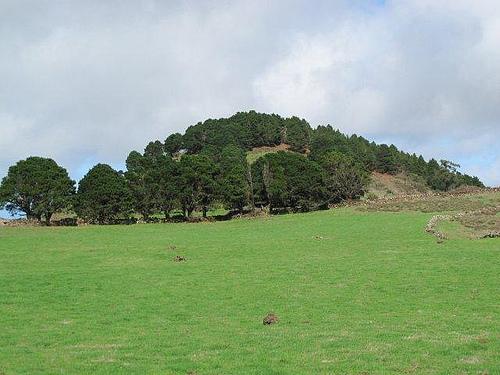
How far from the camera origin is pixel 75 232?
69.7 m

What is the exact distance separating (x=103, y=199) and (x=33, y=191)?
10830mm

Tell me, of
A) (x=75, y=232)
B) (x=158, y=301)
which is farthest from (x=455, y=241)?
(x=75, y=232)

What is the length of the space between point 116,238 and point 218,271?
27925mm

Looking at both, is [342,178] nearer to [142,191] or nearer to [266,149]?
[142,191]

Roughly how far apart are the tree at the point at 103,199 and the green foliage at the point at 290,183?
25.7m

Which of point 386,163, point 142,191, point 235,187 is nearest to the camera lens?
point 142,191

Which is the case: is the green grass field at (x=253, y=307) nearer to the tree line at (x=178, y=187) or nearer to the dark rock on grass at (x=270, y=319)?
the dark rock on grass at (x=270, y=319)

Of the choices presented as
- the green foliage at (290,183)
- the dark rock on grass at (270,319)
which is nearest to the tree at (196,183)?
the green foliage at (290,183)

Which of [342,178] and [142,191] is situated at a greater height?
[342,178]

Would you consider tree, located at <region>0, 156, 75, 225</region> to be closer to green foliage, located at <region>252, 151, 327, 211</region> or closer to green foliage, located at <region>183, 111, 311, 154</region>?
green foliage, located at <region>252, 151, 327, 211</region>

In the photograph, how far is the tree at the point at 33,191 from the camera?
3364 inches

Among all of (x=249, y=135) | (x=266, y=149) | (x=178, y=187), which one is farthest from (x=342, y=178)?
(x=249, y=135)

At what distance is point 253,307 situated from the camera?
81.8ft

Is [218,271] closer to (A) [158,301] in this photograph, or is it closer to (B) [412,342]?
(A) [158,301]
